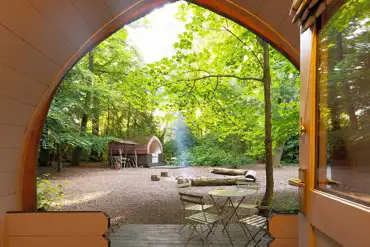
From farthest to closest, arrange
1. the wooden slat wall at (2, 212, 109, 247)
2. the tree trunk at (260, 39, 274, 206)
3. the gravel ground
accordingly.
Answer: the gravel ground
the tree trunk at (260, 39, 274, 206)
the wooden slat wall at (2, 212, 109, 247)

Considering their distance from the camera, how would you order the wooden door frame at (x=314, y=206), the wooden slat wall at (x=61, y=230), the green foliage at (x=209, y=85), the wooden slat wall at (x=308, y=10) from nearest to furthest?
1. the wooden door frame at (x=314, y=206)
2. the wooden slat wall at (x=308, y=10)
3. the wooden slat wall at (x=61, y=230)
4. the green foliage at (x=209, y=85)

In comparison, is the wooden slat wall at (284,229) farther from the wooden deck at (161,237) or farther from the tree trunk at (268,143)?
the tree trunk at (268,143)

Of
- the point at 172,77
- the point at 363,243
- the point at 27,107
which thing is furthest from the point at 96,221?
the point at 172,77

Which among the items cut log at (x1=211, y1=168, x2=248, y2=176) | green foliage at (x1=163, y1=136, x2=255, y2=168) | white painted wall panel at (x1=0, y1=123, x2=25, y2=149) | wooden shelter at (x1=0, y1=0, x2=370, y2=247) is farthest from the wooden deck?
green foliage at (x1=163, y1=136, x2=255, y2=168)

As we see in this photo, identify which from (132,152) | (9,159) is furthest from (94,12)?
(132,152)

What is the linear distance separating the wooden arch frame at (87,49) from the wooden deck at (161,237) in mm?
1475

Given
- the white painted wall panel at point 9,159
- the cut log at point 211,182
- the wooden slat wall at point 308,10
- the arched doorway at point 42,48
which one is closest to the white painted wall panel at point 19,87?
the arched doorway at point 42,48

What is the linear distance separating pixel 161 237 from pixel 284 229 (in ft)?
6.81

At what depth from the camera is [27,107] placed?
2.79 metres

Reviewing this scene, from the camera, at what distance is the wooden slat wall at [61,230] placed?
9.44 feet

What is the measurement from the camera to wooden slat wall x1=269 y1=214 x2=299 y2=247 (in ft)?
8.83

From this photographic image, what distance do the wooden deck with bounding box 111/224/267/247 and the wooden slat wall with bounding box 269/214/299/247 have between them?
1.24 metres

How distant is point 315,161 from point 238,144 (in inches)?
670

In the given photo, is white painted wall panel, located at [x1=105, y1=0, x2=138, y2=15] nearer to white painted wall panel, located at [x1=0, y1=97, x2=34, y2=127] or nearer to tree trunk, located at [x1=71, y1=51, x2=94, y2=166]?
white painted wall panel, located at [x1=0, y1=97, x2=34, y2=127]
